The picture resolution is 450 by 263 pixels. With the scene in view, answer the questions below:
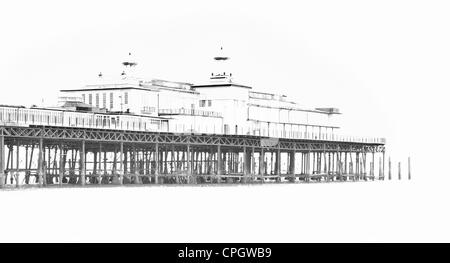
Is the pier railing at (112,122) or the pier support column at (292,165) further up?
the pier railing at (112,122)

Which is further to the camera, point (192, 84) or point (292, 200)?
point (192, 84)

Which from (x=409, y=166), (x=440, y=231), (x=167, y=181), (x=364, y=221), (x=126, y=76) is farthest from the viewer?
(x=409, y=166)

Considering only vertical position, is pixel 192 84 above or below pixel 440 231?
above

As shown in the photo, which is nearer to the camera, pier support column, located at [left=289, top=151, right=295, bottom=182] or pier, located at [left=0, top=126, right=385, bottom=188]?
pier, located at [left=0, top=126, right=385, bottom=188]

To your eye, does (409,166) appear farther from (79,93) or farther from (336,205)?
(336,205)

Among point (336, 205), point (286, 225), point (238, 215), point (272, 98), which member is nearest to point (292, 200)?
point (336, 205)

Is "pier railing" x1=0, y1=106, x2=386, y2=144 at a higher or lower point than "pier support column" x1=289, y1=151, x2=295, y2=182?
higher

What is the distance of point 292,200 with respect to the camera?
89125 millimetres

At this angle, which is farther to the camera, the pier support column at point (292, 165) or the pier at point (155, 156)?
the pier support column at point (292, 165)

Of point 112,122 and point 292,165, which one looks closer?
point 112,122

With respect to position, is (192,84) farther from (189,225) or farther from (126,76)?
(189,225)

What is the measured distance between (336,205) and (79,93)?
37497 mm

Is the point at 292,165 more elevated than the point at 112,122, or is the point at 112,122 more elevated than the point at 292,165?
the point at 112,122
